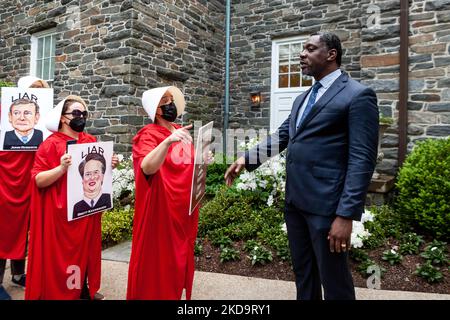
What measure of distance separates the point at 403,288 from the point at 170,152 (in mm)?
2547

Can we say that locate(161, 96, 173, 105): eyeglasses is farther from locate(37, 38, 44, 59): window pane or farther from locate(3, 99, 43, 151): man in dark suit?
locate(37, 38, 44, 59): window pane

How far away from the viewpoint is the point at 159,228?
223 centimetres

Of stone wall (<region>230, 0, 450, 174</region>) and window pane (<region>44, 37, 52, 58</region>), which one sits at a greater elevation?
window pane (<region>44, 37, 52, 58</region>)

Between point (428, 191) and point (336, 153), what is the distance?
116 inches

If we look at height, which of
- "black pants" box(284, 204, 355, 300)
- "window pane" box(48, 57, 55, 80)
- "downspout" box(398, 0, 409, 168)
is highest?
"window pane" box(48, 57, 55, 80)

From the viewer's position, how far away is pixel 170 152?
231 cm

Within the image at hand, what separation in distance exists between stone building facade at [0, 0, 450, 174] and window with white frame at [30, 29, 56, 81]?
0.20 m

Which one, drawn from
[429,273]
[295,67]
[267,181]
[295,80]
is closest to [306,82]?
[295,80]

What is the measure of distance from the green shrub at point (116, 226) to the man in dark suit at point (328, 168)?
10.4 ft

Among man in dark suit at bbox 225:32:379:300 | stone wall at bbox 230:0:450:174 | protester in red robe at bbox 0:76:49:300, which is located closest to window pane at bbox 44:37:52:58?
protester in red robe at bbox 0:76:49:300

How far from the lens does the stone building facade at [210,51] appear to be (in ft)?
17.2

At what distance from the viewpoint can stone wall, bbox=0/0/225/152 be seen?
6965mm

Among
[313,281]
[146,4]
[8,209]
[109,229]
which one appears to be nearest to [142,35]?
[146,4]
